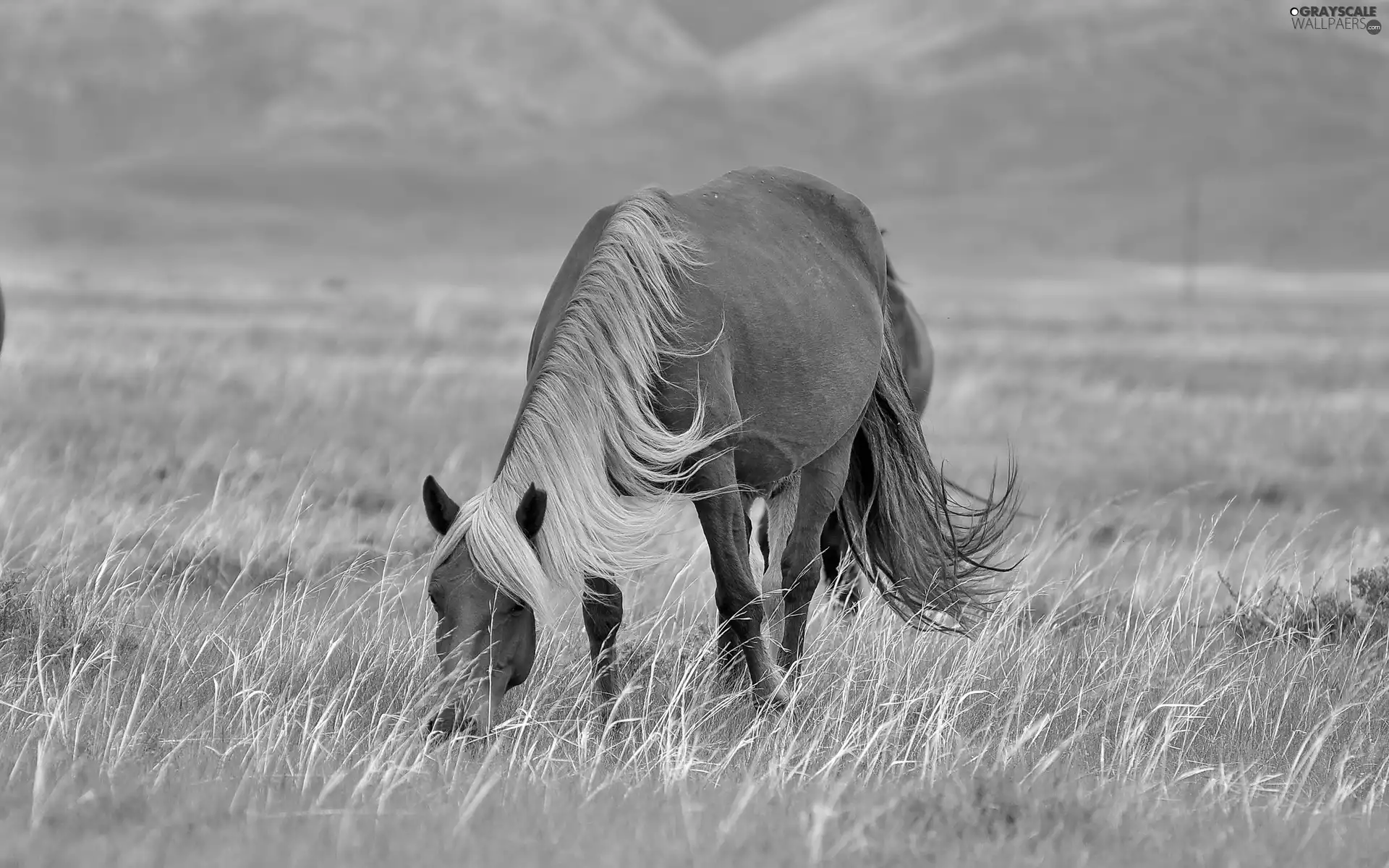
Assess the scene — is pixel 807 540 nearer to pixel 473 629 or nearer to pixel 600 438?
pixel 600 438

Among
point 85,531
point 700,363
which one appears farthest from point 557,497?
point 85,531

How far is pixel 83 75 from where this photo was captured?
6905 inches

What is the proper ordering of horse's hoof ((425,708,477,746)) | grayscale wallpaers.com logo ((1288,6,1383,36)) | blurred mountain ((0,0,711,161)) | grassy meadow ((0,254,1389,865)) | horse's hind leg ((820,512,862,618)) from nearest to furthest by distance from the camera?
1. grassy meadow ((0,254,1389,865))
2. horse's hoof ((425,708,477,746))
3. horse's hind leg ((820,512,862,618))
4. grayscale wallpaers.com logo ((1288,6,1383,36))
5. blurred mountain ((0,0,711,161))

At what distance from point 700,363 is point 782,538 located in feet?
4.83

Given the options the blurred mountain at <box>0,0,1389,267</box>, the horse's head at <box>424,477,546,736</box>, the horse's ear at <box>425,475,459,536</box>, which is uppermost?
the blurred mountain at <box>0,0,1389,267</box>

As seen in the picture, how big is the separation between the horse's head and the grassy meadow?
16 centimetres

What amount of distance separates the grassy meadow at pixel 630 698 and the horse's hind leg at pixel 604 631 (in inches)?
4.2

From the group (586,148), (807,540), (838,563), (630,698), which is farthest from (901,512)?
(586,148)

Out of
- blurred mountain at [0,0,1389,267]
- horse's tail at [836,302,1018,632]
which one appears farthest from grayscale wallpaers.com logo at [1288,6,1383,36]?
blurred mountain at [0,0,1389,267]

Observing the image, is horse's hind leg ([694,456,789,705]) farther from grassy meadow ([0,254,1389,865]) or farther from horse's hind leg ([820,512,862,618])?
horse's hind leg ([820,512,862,618])

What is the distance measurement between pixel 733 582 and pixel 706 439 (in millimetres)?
704

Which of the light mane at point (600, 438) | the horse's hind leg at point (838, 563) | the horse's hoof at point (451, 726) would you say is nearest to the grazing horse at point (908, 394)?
the horse's hind leg at point (838, 563)

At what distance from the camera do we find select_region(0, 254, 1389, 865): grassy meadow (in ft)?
13.4

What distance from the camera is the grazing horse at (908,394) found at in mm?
7750
